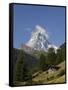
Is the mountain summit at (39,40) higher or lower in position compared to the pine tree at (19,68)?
higher

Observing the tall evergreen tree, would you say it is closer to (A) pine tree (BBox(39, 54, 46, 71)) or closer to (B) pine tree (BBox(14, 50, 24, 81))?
(A) pine tree (BBox(39, 54, 46, 71))

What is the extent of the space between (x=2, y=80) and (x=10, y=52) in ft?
0.69

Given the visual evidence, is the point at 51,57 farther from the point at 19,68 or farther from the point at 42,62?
the point at 19,68

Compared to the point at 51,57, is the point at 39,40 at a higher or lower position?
higher

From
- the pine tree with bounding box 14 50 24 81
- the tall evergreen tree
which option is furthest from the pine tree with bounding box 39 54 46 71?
the pine tree with bounding box 14 50 24 81

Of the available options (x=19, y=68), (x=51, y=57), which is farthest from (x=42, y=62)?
(x=19, y=68)

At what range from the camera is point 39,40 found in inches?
80.5

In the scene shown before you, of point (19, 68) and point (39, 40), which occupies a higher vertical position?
point (39, 40)

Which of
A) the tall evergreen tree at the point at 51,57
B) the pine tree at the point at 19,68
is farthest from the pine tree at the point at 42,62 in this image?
the pine tree at the point at 19,68

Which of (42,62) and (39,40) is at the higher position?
(39,40)

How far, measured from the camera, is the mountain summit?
202 centimetres

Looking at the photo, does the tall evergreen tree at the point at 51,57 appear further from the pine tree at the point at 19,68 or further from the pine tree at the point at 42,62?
the pine tree at the point at 19,68

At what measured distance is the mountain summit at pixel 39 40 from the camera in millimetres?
2023

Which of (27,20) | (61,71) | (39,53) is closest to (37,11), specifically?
(27,20)
